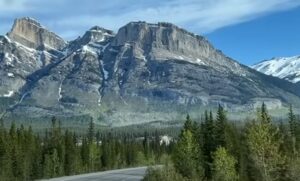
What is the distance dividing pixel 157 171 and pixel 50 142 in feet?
294

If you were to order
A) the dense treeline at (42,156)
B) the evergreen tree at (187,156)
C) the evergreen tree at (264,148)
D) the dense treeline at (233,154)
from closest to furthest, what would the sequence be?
the evergreen tree at (264,148) → the dense treeline at (233,154) → the evergreen tree at (187,156) → the dense treeline at (42,156)

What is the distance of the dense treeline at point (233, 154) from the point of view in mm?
77000

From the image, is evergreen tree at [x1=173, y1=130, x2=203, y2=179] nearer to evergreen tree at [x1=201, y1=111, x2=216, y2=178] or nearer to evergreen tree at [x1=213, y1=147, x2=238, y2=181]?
evergreen tree at [x1=201, y1=111, x2=216, y2=178]

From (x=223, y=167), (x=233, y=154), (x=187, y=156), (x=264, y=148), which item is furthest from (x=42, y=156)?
(x=264, y=148)

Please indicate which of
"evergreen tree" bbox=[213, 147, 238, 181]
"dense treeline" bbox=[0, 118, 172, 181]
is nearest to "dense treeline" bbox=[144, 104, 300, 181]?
"evergreen tree" bbox=[213, 147, 238, 181]

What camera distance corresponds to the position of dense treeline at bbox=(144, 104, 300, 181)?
77000mm

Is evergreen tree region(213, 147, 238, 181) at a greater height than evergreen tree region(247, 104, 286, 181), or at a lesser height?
lesser

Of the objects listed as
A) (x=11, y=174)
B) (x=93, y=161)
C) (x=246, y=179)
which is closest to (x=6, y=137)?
(x=11, y=174)

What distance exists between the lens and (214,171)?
4104 inches

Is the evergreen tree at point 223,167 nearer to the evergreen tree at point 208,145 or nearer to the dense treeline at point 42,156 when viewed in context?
the evergreen tree at point 208,145

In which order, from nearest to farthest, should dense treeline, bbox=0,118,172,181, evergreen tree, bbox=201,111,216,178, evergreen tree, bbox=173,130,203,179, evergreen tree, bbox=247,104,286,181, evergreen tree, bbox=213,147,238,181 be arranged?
evergreen tree, bbox=247,104,286,181 → evergreen tree, bbox=213,147,238,181 → evergreen tree, bbox=173,130,203,179 → evergreen tree, bbox=201,111,216,178 → dense treeline, bbox=0,118,172,181

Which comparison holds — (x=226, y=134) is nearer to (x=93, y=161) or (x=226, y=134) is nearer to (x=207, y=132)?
(x=207, y=132)

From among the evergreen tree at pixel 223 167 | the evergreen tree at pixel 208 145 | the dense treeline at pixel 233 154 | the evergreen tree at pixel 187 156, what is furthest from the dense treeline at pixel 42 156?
the evergreen tree at pixel 223 167

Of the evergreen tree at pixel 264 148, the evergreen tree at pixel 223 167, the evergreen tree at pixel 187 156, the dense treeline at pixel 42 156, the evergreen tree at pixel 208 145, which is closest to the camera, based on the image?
the evergreen tree at pixel 264 148
